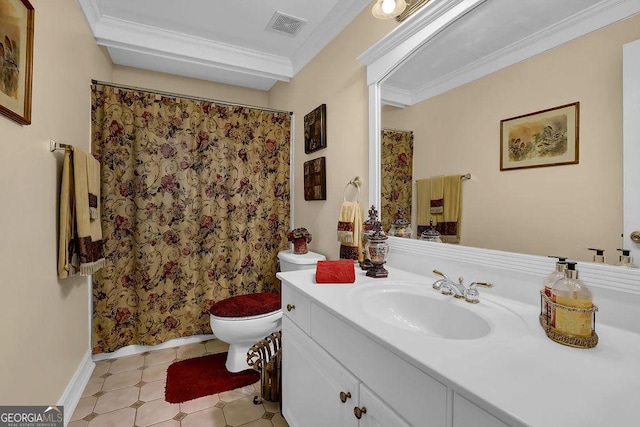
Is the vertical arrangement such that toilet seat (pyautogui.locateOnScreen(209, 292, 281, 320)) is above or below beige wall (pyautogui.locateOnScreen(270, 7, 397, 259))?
below

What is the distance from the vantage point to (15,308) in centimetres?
109

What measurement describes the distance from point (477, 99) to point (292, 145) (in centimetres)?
182

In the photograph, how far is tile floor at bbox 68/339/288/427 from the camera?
152 centimetres

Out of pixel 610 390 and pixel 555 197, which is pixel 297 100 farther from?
pixel 610 390

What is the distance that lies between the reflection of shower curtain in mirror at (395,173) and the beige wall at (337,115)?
165 mm

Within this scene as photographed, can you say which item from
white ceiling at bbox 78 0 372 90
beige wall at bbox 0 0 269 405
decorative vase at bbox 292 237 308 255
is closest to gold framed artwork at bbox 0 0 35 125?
beige wall at bbox 0 0 269 405

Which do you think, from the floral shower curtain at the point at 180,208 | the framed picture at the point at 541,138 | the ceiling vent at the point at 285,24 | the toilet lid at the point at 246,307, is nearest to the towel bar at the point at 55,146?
the floral shower curtain at the point at 180,208

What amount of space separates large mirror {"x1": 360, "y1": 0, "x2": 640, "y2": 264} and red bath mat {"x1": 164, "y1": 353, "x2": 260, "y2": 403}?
153cm

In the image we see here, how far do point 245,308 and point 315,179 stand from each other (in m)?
1.05

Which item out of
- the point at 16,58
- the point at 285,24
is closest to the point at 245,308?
the point at 16,58

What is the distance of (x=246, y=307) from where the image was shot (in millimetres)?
1883

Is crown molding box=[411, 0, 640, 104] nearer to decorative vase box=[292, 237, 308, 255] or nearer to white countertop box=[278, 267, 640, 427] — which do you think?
white countertop box=[278, 267, 640, 427]

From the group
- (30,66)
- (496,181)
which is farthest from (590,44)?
(30,66)

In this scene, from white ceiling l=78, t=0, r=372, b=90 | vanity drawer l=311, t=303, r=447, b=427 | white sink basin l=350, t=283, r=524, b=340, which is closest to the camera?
vanity drawer l=311, t=303, r=447, b=427
